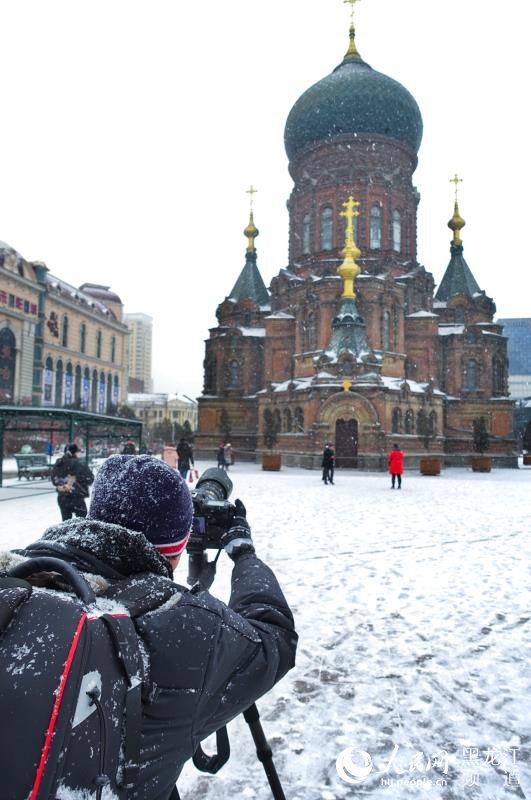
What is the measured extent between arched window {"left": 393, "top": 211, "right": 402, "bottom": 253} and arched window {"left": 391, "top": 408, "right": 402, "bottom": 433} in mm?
12195

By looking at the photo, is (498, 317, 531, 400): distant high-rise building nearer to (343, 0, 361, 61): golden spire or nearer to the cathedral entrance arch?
(343, 0, 361, 61): golden spire

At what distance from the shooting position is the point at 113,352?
66688mm

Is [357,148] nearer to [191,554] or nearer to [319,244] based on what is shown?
[319,244]

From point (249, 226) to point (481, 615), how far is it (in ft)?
131

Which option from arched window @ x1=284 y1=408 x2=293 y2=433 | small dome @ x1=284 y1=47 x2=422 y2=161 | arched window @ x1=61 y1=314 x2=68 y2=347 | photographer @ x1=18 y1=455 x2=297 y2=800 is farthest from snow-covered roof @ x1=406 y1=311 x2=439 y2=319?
arched window @ x1=61 y1=314 x2=68 y2=347

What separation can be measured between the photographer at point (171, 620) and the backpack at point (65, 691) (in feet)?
0.19

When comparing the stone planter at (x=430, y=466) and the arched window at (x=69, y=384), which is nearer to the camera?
the stone planter at (x=430, y=466)

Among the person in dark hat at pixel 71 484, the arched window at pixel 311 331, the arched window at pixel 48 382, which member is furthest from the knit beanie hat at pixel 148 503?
the arched window at pixel 48 382

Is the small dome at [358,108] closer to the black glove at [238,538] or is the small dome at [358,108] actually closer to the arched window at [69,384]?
the arched window at [69,384]

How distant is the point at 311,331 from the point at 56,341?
108 feet

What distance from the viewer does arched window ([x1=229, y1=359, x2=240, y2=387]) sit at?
37.5 metres

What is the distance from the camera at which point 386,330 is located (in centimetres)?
3106

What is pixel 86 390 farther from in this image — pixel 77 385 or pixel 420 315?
pixel 420 315

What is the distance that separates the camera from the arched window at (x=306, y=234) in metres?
35.6
